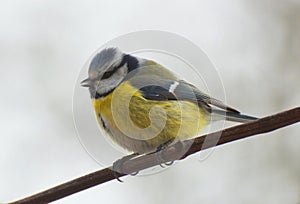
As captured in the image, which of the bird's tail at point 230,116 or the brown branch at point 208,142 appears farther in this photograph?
the bird's tail at point 230,116

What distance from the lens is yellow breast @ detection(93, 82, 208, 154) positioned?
2.77 feet

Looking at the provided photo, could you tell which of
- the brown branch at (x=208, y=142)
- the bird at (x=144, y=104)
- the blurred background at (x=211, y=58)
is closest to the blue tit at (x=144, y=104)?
the bird at (x=144, y=104)

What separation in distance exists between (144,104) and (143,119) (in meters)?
0.04

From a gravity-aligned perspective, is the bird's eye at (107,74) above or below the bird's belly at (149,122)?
above

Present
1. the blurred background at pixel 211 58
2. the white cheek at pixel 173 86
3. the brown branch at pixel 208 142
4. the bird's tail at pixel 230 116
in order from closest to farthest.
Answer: the brown branch at pixel 208 142
the bird's tail at pixel 230 116
the white cheek at pixel 173 86
the blurred background at pixel 211 58

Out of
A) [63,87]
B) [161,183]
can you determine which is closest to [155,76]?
[161,183]

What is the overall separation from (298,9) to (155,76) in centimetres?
134

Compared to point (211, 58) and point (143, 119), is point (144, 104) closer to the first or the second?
point (143, 119)

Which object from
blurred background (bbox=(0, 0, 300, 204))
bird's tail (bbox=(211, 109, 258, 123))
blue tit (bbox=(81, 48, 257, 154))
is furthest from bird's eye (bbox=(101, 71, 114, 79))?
blurred background (bbox=(0, 0, 300, 204))

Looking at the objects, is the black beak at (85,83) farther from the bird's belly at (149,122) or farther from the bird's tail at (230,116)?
the bird's tail at (230,116)

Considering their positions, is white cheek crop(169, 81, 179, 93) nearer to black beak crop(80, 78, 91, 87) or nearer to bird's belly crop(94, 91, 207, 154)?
bird's belly crop(94, 91, 207, 154)

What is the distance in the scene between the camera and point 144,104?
34.8 inches

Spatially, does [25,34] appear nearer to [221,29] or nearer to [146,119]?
[221,29]

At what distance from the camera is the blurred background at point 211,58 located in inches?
75.9
